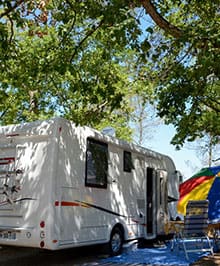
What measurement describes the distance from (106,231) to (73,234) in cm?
126

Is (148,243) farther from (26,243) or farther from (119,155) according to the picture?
(26,243)

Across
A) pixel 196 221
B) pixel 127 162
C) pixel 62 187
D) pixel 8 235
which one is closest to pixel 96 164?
pixel 62 187

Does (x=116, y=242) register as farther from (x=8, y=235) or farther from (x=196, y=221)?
(x=8, y=235)

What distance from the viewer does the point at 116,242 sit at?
355 inches

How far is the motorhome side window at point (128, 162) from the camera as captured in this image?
9.61 metres

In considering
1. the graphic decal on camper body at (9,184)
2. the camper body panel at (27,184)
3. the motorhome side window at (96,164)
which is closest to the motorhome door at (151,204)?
the motorhome side window at (96,164)

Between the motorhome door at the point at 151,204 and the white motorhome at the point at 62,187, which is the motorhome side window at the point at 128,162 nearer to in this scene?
the white motorhome at the point at 62,187

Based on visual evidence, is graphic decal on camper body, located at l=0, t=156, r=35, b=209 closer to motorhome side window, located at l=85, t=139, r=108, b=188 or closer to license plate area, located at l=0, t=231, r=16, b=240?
license plate area, located at l=0, t=231, r=16, b=240

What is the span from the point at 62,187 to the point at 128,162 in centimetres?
276

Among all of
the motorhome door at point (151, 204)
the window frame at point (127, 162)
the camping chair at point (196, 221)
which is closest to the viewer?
the camping chair at point (196, 221)

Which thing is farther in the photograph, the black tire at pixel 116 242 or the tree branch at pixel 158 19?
the black tire at pixel 116 242

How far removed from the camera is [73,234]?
7504 millimetres

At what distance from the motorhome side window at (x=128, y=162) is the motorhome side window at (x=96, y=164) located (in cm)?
95

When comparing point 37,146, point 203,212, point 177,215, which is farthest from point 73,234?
point 177,215
